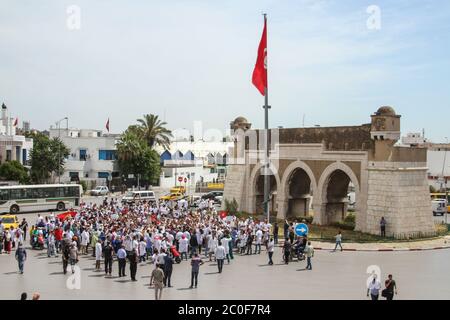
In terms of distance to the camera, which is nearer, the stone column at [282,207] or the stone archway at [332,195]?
the stone archway at [332,195]

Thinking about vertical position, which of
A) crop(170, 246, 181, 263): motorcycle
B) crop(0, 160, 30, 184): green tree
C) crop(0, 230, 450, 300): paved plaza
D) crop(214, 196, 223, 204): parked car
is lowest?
crop(0, 230, 450, 300): paved plaza

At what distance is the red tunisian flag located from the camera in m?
29.5

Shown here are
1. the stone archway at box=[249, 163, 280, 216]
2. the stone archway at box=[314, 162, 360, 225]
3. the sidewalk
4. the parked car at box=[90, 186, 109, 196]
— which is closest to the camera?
the sidewalk

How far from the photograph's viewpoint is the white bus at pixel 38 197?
137 ft

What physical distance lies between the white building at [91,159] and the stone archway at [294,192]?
34016 mm

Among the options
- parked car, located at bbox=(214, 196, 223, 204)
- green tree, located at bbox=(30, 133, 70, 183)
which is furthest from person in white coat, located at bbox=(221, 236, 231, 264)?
green tree, located at bbox=(30, 133, 70, 183)

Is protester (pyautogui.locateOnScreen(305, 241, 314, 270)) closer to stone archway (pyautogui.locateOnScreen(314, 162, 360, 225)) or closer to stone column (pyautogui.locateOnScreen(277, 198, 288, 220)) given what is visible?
stone archway (pyautogui.locateOnScreen(314, 162, 360, 225))

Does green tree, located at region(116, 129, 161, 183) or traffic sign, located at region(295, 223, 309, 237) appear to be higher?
green tree, located at region(116, 129, 161, 183)

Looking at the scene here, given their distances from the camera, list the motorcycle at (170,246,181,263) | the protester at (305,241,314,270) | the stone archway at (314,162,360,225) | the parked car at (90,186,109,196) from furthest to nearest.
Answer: the parked car at (90,186,109,196)
the stone archway at (314,162,360,225)
the protester at (305,241,314,270)
the motorcycle at (170,246,181,263)

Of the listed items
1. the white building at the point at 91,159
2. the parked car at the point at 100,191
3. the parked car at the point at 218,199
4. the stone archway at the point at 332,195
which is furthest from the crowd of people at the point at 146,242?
the white building at the point at 91,159

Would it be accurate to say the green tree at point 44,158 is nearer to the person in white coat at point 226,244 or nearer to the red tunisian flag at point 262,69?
the red tunisian flag at point 262,69

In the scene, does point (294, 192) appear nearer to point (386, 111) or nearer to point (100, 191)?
point (386, 111)

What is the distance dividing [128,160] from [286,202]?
97.0ft

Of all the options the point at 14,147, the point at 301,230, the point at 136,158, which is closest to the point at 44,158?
the point at 14,147
